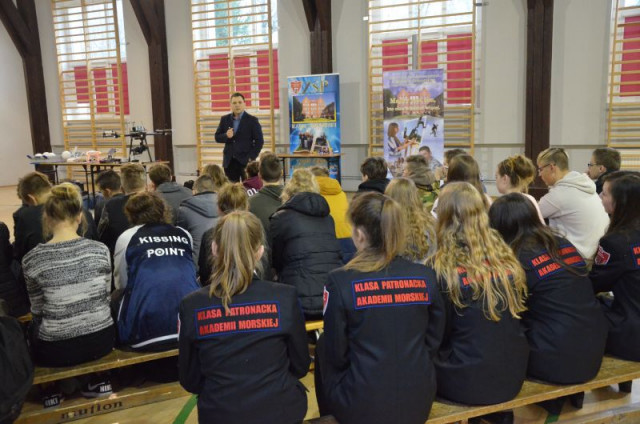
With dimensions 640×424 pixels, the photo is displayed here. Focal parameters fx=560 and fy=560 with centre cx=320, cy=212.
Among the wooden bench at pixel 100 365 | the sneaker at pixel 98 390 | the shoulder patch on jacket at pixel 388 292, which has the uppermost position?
the shoulder patch on jacket at pixel 388 292

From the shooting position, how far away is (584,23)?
7.32 m

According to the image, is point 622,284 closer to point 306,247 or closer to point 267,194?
point 306,247

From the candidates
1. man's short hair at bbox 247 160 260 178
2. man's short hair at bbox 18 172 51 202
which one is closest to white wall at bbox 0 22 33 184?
man's short hair at bbox 247 160 260 178

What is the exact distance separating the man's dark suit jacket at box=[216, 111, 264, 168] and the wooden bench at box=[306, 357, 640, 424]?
16.2 ft

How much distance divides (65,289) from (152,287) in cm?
37

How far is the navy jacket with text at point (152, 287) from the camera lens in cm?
258

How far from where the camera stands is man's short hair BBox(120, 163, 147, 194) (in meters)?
3.68

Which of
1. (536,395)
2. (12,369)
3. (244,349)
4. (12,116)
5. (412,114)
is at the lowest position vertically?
(536,395)

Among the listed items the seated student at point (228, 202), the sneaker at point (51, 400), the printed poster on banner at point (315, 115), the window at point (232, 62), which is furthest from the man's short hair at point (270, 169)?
the window at point (232, 62)

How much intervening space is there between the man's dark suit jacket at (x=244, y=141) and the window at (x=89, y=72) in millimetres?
4066

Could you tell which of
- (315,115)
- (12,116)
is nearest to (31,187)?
(315,115)

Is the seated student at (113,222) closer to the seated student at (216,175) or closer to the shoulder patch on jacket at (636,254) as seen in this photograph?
the seated student at (216,175)

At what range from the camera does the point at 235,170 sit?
682cm

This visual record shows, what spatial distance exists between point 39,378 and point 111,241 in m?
1.20
